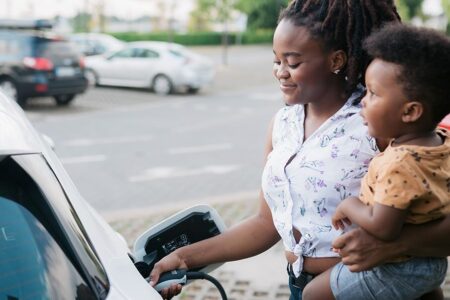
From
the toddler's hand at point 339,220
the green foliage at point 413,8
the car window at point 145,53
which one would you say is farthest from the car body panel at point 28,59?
the green foliage at point 413,8

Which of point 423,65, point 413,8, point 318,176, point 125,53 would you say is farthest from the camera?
point 413,8

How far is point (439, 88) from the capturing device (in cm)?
154

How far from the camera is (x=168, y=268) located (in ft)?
6.63

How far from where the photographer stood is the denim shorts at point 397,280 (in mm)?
1656

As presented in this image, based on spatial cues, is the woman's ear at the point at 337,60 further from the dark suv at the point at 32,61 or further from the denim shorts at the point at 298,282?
the dark suv at the point at 32,61

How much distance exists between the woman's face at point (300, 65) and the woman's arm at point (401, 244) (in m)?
0.45

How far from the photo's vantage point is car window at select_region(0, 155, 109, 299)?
161 centimetres

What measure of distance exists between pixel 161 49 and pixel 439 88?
17129 mm

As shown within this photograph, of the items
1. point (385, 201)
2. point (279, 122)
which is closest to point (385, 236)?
point (385, 201)

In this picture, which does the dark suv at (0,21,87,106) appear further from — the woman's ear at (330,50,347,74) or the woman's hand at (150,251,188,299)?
the woman's ear at (330,50,347,74)

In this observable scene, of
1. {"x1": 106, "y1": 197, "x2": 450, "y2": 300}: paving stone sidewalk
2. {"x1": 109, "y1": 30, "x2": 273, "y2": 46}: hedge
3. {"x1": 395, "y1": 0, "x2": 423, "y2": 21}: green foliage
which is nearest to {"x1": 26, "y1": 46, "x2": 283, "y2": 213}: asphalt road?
{"x1": 106, "y1": 197, "x2": 450, "y2": 300}: paving stone sidewalk

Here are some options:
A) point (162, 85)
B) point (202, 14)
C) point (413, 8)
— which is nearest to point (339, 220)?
point (162, 85)

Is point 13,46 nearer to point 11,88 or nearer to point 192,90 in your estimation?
point 11,88

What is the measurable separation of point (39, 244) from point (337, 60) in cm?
97
